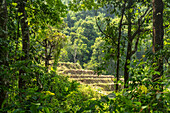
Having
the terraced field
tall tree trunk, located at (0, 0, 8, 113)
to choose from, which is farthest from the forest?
the terraced field

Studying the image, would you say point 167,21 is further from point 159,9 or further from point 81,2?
point 81,2

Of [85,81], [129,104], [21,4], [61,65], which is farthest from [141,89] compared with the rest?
[61,65]

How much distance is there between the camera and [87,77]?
20828 millimetres

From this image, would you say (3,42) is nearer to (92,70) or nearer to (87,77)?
(92,70)

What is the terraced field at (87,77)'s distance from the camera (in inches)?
667

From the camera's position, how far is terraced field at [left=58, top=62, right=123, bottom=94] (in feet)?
55.6

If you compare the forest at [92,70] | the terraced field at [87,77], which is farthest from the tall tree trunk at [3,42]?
the terraced field at [87,77]

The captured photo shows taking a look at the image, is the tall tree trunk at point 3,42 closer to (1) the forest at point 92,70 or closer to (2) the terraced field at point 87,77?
(1) the forest at point 92,70

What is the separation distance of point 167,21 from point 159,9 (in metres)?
2.52

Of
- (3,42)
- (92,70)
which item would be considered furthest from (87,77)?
(3,42)

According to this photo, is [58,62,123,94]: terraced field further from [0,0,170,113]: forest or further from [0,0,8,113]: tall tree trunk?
[0,0,8,113]: tall tree trunk

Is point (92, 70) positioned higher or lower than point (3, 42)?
lower

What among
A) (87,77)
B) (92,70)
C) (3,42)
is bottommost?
(87,77)

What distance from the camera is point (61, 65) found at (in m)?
23.5
